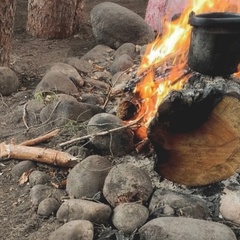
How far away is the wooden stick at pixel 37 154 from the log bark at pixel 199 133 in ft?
2.11

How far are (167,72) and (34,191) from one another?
4.12 ft

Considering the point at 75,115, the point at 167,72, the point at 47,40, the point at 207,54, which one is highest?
the point at 207,54

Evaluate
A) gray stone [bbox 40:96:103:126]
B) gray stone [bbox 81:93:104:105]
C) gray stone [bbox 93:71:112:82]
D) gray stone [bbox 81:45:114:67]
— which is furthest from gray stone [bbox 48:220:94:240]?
gray stone [bbox 81:45:114:67]

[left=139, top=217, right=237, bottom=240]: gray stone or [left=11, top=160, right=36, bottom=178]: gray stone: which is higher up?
[left=139, top=217, right=237, bottom=240]: gray stone

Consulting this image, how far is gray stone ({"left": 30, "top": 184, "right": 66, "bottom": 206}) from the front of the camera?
313cm

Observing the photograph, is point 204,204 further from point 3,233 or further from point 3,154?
point 3,154

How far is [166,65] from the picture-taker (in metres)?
→ 3.72

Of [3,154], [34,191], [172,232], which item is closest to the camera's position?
[172,232]

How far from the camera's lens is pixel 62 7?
6246 mm

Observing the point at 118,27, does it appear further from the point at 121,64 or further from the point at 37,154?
the point at 37,154

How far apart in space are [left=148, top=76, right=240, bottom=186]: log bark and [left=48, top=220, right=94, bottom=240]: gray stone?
1.93 ft

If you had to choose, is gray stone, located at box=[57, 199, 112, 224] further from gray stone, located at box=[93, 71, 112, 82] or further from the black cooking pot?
gray stone, located at box=[93, 71, 112, 82]

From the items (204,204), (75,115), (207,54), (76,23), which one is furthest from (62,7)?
(204,204)

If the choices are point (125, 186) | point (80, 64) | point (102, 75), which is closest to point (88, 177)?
point (125, 186)
